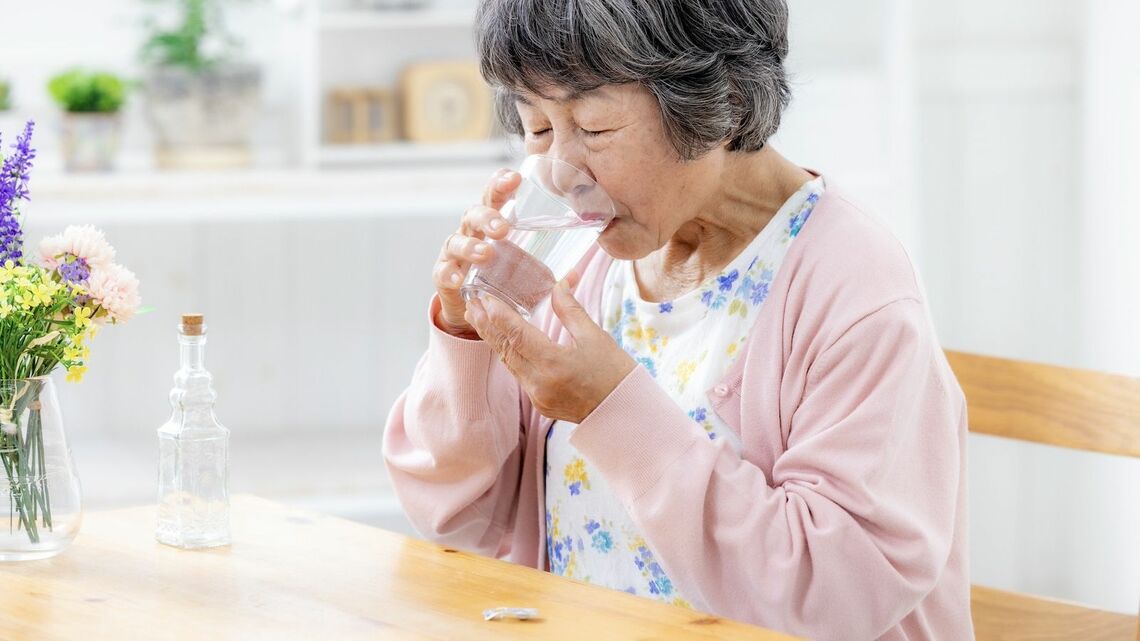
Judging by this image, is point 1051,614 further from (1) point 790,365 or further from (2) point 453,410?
(2) point 453,410

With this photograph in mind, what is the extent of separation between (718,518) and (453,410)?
1.21 feet

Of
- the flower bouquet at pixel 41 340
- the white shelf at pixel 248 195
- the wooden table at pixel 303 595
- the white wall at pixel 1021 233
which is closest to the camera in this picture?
the wooden table at pixel 303 595

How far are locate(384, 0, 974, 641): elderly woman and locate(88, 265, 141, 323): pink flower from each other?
0.30 metres

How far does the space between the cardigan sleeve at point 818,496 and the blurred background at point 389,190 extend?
1401 mm

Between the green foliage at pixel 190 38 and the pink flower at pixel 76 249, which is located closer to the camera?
the pink flower at pixel 76 249

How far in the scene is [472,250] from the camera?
1.28 m

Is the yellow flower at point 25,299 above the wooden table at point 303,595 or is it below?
above

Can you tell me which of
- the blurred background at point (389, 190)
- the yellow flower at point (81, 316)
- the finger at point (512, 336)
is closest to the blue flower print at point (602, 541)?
the finger at point (512, 336)

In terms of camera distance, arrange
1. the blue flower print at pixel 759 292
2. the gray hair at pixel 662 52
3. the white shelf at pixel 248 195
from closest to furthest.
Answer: the gray hair at pixel 662 52
the blue flower print at pixel 759 292
the white shelf at pixel 248 195

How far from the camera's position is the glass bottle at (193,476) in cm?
129

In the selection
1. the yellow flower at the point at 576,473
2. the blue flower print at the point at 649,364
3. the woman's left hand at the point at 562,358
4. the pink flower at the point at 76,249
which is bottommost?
the yellow flower at the point at 576,473

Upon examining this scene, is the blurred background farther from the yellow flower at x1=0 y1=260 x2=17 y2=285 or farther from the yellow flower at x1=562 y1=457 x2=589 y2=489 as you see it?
the yellow flower at x1=0 y1=260 x2=17 y2=285

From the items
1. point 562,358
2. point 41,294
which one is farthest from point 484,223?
point 41,294

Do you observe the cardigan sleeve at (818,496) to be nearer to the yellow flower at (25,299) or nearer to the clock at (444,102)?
the yellow flower at (25,299)
